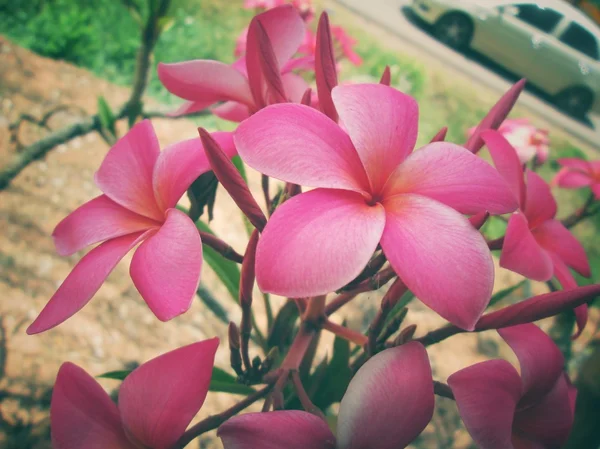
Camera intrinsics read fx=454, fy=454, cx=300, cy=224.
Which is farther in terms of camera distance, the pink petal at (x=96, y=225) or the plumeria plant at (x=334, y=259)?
the pink petal at (x=96, y=225)

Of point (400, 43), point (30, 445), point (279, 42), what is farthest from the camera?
point (400, 43)

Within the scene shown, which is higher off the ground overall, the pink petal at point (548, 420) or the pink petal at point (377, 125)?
the pink petal at point (377, 125)

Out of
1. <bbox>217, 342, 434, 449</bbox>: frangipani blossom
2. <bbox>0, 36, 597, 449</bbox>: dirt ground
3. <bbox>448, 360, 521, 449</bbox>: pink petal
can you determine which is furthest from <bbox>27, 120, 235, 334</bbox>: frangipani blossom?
<bbox>0, 36, 597, 449</bbox>: dirt ground

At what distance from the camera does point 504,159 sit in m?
0.46

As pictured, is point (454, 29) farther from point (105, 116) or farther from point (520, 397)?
point (520, 397)

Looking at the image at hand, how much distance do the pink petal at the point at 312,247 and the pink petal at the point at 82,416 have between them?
0.20 m

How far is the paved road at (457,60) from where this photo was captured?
4301mm

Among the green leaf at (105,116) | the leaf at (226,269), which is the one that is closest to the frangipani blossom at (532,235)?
the leaf at (226,269)

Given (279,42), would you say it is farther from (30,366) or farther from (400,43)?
(400,43)

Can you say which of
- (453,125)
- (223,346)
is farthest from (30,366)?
(453,125)

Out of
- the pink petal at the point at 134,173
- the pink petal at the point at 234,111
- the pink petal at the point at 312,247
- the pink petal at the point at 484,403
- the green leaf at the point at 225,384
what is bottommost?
the green leaf at the point at 225,384

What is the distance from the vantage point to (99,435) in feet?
1.29

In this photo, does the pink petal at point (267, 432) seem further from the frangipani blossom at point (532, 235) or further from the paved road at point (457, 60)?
the paved road at point (457, 60)

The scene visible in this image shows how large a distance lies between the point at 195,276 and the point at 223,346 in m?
1.10
